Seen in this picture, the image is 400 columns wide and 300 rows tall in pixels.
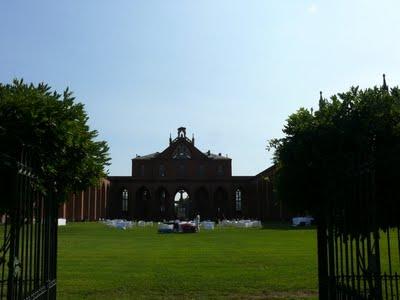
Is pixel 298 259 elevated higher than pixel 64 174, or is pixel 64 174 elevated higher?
pixel 64 174

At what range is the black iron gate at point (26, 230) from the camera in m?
5.32

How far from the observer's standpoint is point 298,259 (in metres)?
19.0

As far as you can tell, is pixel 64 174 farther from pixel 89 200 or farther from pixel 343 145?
pixel 89 200

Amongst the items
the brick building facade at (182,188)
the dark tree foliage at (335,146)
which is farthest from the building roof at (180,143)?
the dark tree foliage at (335,146)

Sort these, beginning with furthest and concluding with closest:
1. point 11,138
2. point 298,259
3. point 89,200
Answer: point 89,200, point 298,259, point 11,138

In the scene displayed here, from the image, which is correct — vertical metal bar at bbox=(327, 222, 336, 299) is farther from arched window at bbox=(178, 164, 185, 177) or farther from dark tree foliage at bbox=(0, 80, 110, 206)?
arched window at bbox=(178, 164, 185, 177)

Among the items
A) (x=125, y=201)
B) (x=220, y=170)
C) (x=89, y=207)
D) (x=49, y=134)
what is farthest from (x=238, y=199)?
(x=49, y=134)

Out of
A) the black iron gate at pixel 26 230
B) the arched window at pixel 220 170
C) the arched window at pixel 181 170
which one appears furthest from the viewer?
the arched window at pixel 220 170

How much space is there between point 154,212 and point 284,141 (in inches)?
3086

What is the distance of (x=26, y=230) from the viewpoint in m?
6.23

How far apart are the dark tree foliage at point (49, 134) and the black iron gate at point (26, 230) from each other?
40 cm

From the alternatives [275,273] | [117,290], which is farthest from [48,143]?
[275,273]

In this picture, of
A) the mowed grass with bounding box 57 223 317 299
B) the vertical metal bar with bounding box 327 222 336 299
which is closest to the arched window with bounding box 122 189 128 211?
the mowed grass with bounding box 57 223 317 299

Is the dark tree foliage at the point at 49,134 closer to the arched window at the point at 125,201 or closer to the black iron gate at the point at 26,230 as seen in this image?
the black iron gate at the point at 26,230
